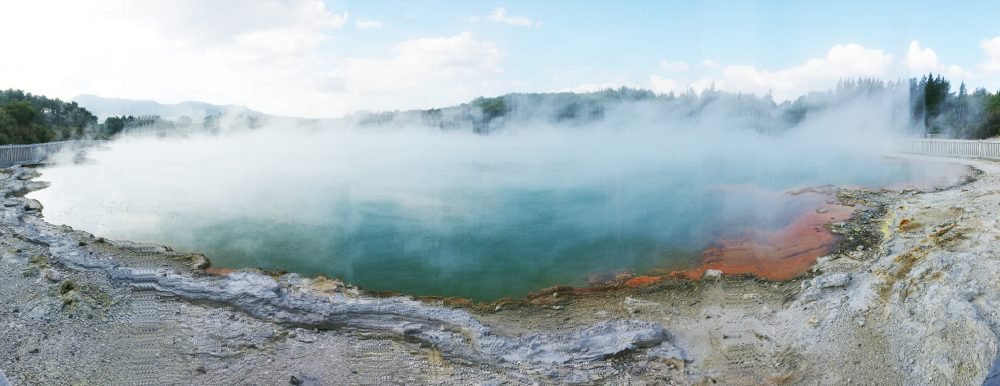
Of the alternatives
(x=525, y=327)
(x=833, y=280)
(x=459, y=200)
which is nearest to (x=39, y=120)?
(x=459, y=200)

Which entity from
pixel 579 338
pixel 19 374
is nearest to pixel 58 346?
pixel 19 374

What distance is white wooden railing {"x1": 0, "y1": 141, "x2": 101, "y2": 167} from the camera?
1948cm

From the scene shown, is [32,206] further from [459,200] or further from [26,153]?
[26,153]

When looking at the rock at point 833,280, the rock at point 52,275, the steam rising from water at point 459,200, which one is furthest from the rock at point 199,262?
the rock at point 833,280

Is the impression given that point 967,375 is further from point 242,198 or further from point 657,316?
point 242,198

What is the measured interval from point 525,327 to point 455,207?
6662 mm

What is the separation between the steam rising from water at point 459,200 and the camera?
26.4 ft

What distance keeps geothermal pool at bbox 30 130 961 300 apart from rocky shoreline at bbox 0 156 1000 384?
4.45 feet

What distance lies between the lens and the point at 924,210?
27.5ft

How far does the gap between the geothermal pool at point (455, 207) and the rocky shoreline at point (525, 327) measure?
53.4 inches

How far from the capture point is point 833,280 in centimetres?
546

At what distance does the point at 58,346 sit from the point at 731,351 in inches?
223

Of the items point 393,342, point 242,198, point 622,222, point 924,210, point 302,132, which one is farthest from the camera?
point 302,132

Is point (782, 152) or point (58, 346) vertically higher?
point (782, 152)
